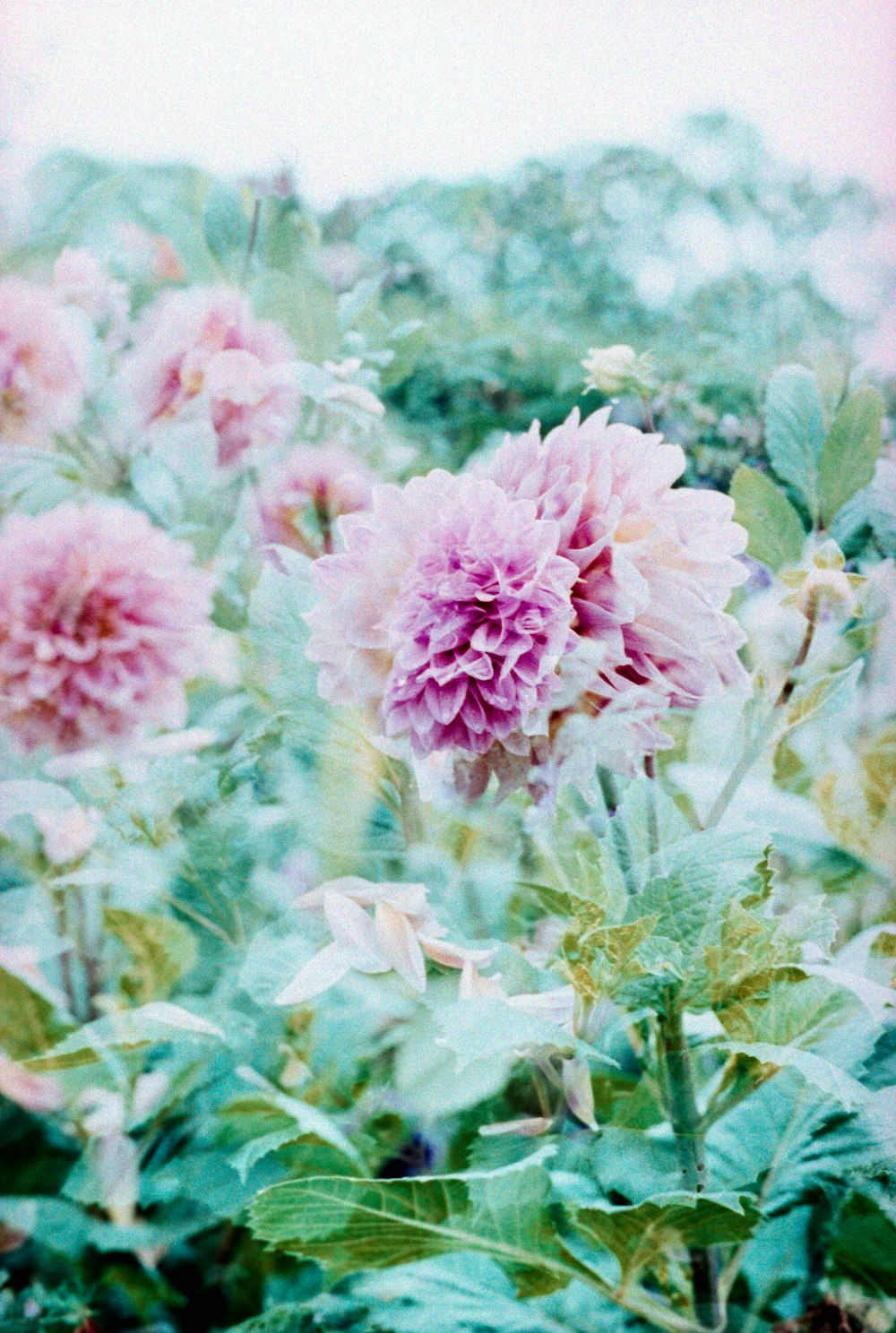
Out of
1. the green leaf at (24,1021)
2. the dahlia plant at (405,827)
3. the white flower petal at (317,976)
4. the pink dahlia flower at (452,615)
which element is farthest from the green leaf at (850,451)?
the green leaf at (24,1021)

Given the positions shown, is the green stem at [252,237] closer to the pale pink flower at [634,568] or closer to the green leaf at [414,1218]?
the pale pink flower at [634,568]

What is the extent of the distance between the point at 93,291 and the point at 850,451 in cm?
32

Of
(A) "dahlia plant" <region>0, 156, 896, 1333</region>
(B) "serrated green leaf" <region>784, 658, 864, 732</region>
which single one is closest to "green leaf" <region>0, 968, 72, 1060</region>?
(A) "dahlia plant" <region>0, 156, 896, 1333</region>

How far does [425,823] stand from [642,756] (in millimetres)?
82

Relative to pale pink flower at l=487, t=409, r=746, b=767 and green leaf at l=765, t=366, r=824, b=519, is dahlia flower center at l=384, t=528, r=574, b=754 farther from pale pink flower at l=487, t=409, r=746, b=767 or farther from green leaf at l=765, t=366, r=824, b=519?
green leaf at l=765, t=366, r=824, b=519

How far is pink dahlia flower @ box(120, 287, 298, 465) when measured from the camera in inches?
18.7

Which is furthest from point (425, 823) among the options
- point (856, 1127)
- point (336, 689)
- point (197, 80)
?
point (197, 80)

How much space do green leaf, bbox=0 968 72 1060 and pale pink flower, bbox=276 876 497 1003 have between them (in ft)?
0.37

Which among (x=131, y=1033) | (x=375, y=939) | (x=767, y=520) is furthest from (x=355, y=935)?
(x=767, y=520)

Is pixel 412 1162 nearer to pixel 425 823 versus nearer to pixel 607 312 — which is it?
pixel 425 823

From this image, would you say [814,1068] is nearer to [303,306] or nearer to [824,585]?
[824,585]

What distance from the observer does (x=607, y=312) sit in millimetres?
486

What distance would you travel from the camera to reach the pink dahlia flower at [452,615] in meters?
0.36

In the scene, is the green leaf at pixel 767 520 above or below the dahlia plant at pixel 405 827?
above
